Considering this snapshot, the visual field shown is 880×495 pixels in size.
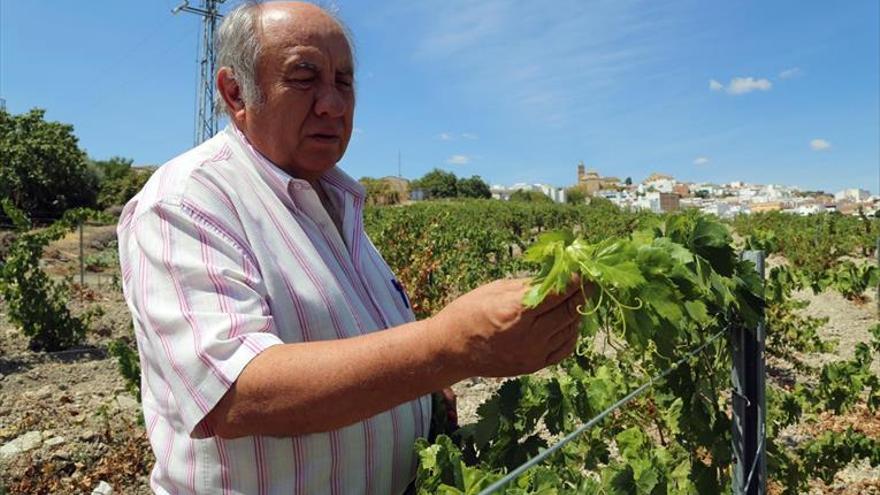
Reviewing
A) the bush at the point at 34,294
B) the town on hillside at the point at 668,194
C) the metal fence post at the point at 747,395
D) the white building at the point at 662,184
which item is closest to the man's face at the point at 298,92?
the metal fence post at the point at 747,395

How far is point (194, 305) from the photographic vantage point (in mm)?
1066

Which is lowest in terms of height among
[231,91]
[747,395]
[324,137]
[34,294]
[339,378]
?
[747,395]

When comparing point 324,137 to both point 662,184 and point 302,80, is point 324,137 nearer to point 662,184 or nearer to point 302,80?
point 302,80

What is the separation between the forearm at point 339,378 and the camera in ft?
3.26

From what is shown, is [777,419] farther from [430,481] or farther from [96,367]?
[96,367]

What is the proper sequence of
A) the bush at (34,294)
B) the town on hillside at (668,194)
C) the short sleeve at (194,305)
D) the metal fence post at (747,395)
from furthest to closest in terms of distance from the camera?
the town on hillside at (668,194), the bush at (34,294), the metal fence post at (747,395), the short sleeve at (194,305)

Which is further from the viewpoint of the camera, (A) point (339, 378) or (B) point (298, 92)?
(B) point (298, 92)

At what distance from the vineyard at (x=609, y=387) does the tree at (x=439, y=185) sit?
231 ft

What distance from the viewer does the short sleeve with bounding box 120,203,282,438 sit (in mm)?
1034

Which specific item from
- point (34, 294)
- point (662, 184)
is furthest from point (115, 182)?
point (662, 184)

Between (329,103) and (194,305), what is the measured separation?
2.10 feet

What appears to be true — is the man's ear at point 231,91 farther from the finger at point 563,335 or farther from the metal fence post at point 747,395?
the metal fence post at point 747,395

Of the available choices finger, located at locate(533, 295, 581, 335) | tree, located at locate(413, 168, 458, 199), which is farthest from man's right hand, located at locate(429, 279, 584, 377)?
tree, located at locate(413, 168, 458, 199)

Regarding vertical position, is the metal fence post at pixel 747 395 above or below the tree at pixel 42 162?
below
